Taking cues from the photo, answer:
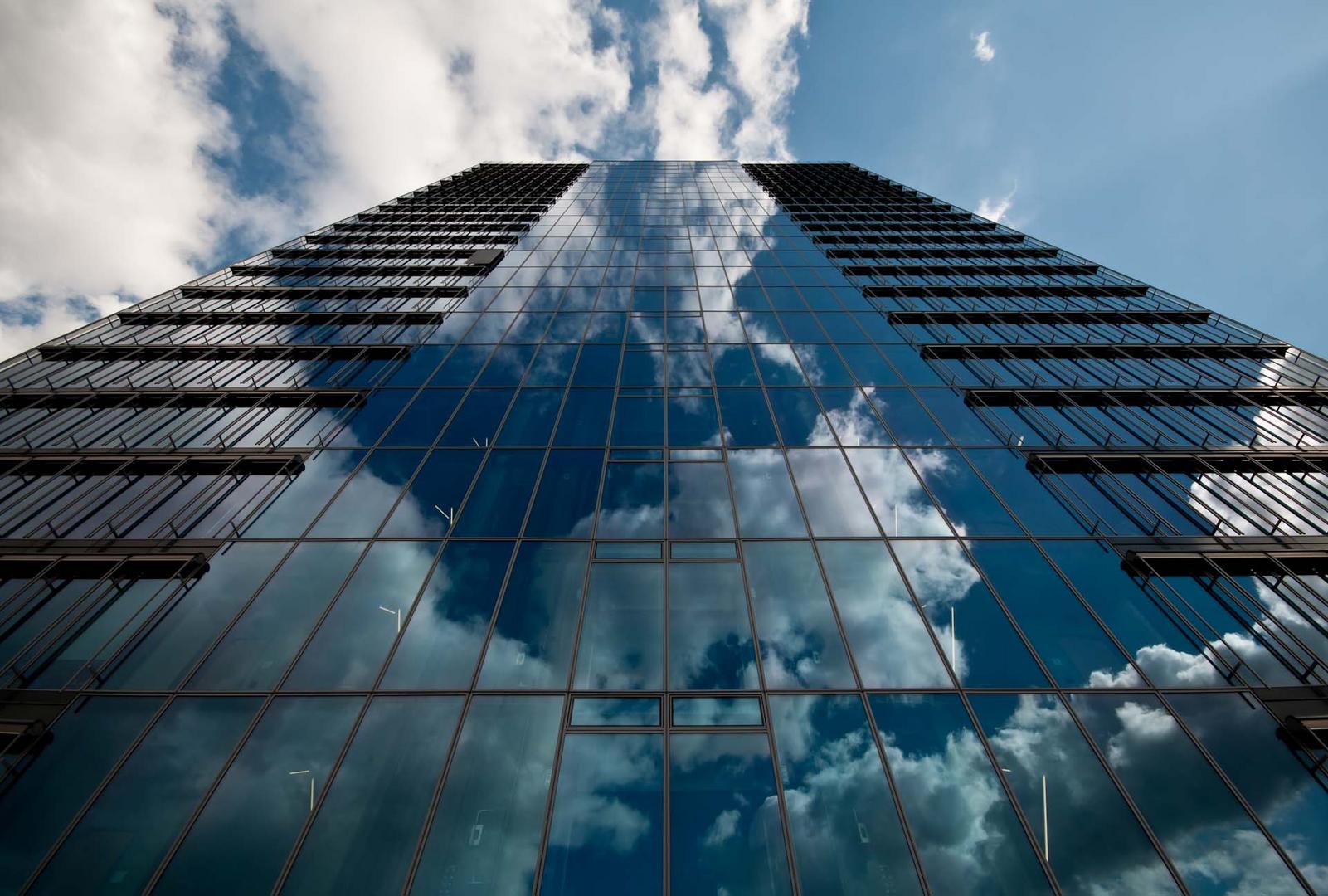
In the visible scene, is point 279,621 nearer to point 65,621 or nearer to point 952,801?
point 65,621

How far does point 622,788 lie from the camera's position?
9.81 metres

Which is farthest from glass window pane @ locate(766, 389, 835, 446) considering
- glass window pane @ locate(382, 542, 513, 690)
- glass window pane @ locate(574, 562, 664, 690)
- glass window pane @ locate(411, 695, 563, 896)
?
glass window pane @ locate(411, 695, 563, 896)

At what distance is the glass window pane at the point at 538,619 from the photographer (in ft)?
37.7

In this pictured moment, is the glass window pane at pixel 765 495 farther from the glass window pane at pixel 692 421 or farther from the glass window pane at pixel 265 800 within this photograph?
the glass window pane at pixel 265 800

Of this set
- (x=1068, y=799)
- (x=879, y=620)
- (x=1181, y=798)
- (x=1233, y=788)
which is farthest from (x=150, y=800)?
(x=1233, y=788)

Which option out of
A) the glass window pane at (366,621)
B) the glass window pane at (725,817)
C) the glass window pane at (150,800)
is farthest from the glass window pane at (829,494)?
→ the glass window pane at (150,800)

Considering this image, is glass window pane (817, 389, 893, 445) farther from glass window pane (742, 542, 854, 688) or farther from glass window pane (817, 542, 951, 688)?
glass window pane (742, 542, 854, 688)

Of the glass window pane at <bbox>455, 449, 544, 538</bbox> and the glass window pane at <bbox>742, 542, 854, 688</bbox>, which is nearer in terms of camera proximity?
the glass window pane at <bbox>742, 542, 854, 688</bbox>

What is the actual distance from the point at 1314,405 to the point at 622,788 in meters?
25.4

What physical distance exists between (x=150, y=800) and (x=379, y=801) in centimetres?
365

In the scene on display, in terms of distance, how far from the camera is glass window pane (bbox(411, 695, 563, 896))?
876 centimetres

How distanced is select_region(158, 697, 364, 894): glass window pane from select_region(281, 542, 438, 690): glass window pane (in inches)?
19.1

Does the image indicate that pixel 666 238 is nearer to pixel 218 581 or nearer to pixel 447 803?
pixel 218 581

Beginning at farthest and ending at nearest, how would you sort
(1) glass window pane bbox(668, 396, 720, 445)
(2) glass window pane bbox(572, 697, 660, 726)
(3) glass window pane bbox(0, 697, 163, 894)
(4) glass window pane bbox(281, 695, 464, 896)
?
(1) glass window pane bbox(668, 396, 720, 445) → (2) glass window pane bbox(572, 697, 660, 726) → (3) glass window pane bbox(0, 697, 163, 894) → (4) glass window pane bbox(281, 695, 464, 896)
